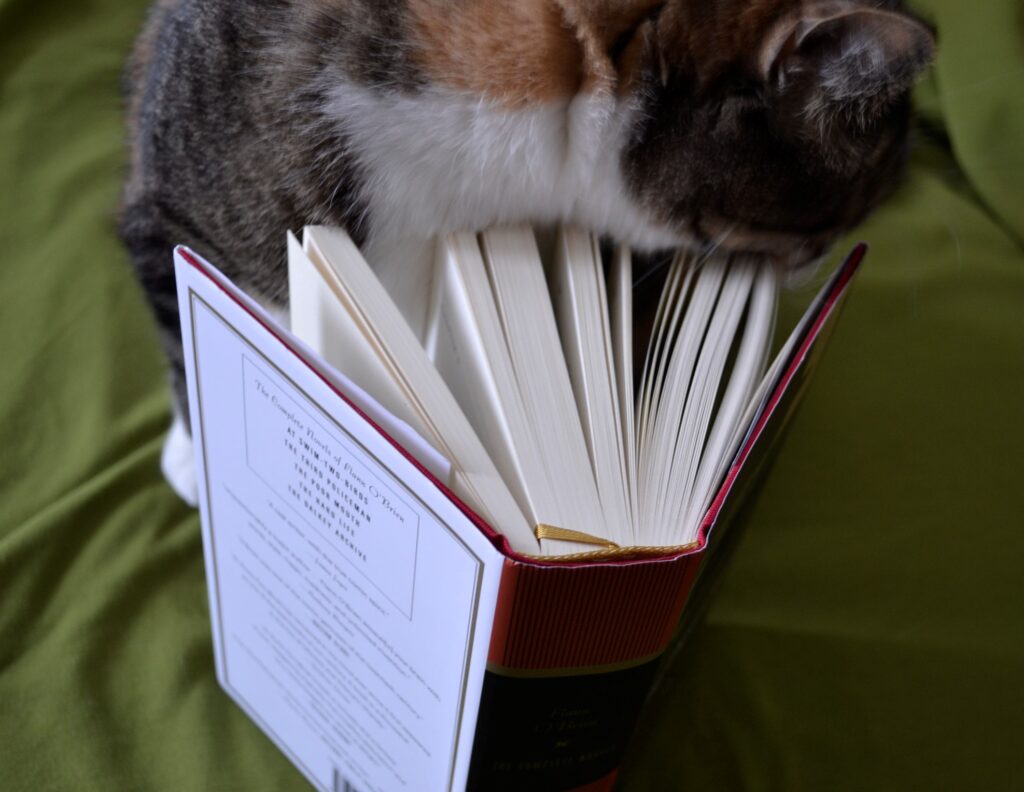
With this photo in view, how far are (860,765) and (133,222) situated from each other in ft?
2.02

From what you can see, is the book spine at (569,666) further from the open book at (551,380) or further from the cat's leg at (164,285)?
the cat's leg at (164,285)

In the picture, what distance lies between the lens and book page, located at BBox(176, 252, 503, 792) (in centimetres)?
40

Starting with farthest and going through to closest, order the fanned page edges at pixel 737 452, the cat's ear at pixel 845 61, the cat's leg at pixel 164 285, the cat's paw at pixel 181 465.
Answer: the cat's paw at pixel 181 465, the cat's leg at pixel 164 285, the cat's ear at pixel 845 61, the fanned page edges at pixel 737 452

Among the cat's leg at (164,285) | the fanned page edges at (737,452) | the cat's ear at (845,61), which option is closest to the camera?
the fanned page edges at (737,452)

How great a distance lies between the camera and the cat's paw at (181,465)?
75 cm

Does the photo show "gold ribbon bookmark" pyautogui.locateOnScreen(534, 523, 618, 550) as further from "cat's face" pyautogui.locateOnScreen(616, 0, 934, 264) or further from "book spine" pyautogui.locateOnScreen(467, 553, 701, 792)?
"cat's face" pyautogui.locateOnScreen(616, 0, 934, 264)

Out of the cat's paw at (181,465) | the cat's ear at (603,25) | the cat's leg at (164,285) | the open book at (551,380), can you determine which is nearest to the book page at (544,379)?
the open book at (551,380)

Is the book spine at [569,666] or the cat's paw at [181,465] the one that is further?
the cat's paw at [181,465]

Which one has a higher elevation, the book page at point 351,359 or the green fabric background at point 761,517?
the book page at point 351,359

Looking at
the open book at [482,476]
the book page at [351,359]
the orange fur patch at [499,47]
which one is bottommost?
the open book at [482,476]

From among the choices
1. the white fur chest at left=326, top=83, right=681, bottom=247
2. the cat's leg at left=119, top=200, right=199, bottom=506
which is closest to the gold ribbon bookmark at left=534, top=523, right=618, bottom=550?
the white fur chest at left=326, top=83, right=681, bottom=247

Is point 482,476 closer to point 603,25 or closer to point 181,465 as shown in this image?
point 603,25

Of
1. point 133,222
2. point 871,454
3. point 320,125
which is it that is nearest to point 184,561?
point 133,222

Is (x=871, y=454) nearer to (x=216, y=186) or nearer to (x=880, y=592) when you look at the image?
(x=880, y=592)
